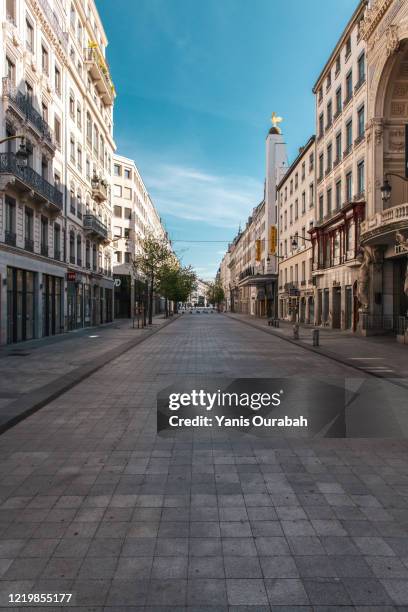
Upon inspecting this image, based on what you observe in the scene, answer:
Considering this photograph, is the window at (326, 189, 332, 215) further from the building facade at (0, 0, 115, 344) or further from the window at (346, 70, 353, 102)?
the building facade at (0, 0, 115, 344)

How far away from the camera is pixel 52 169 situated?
26.2 m

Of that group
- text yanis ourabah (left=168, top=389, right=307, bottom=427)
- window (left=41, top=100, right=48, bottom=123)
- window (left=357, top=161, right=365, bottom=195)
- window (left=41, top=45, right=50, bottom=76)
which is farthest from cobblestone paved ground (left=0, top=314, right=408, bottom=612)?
window (left=357, top=161, right=365, bottom=195)

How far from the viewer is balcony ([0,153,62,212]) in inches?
747

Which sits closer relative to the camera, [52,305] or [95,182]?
[52,305]

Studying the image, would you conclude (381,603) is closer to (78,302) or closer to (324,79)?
(78,302)

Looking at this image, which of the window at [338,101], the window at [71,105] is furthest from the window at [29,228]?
the window at [338,101]

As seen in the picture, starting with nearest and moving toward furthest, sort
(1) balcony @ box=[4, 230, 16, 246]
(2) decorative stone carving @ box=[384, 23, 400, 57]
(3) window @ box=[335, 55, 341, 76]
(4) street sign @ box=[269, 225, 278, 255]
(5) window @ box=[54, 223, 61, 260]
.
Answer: (1) balcony @ box=[4, 230, 16, 246] → (2) decorative stone carving @ box=[384, 23, 400, 57] → (5) window @ box=[54, 223, 61, 260] → (3) window @ box=[335, 55, 341, 76] → (4) street sign @ box=[269, 225, 278, 255]

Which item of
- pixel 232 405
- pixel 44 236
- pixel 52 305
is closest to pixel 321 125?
pixel 44 236

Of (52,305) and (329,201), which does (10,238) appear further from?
(329,201)

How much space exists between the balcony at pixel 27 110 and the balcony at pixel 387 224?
1847cm

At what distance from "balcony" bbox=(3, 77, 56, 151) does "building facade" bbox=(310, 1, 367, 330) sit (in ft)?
62.0

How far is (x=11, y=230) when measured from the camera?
68.0ft

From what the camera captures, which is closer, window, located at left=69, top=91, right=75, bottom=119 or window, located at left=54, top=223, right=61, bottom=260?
window, located at left=54, top=223, right=61, bottom=260

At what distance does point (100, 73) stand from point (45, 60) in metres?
12.1
